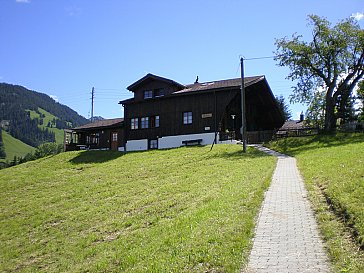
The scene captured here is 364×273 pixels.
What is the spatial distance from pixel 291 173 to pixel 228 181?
3.10 metres

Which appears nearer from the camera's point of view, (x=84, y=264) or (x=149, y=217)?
(x=84, y=264)

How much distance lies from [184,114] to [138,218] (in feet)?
79.7

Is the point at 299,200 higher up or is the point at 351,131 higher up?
the point at 351,131

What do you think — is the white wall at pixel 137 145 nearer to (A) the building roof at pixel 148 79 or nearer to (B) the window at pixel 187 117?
(B) the window at pixel 187 117

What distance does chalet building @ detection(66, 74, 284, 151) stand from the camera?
108 ft

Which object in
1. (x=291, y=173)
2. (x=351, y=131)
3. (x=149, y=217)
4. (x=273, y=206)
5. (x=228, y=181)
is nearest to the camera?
(x=273, y=206)

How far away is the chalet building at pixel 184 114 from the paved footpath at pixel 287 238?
21316mm

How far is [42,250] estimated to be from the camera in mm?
10164

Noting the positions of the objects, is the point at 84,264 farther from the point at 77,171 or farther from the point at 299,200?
the point at 77,171

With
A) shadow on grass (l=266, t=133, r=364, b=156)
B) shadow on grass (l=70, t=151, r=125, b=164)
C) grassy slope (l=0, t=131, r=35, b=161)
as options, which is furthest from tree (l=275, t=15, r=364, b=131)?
grassy slope (l=0, t=131, r=35, b=161)

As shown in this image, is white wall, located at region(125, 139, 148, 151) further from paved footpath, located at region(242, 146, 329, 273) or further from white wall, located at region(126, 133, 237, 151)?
paved footpath, located at region(242, 146, 329, 273)

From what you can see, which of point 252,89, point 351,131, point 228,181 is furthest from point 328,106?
point 228,181

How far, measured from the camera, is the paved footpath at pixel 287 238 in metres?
5.89

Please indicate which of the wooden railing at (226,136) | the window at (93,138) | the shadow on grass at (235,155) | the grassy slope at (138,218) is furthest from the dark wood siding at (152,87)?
the grassy slope at (138,218)
